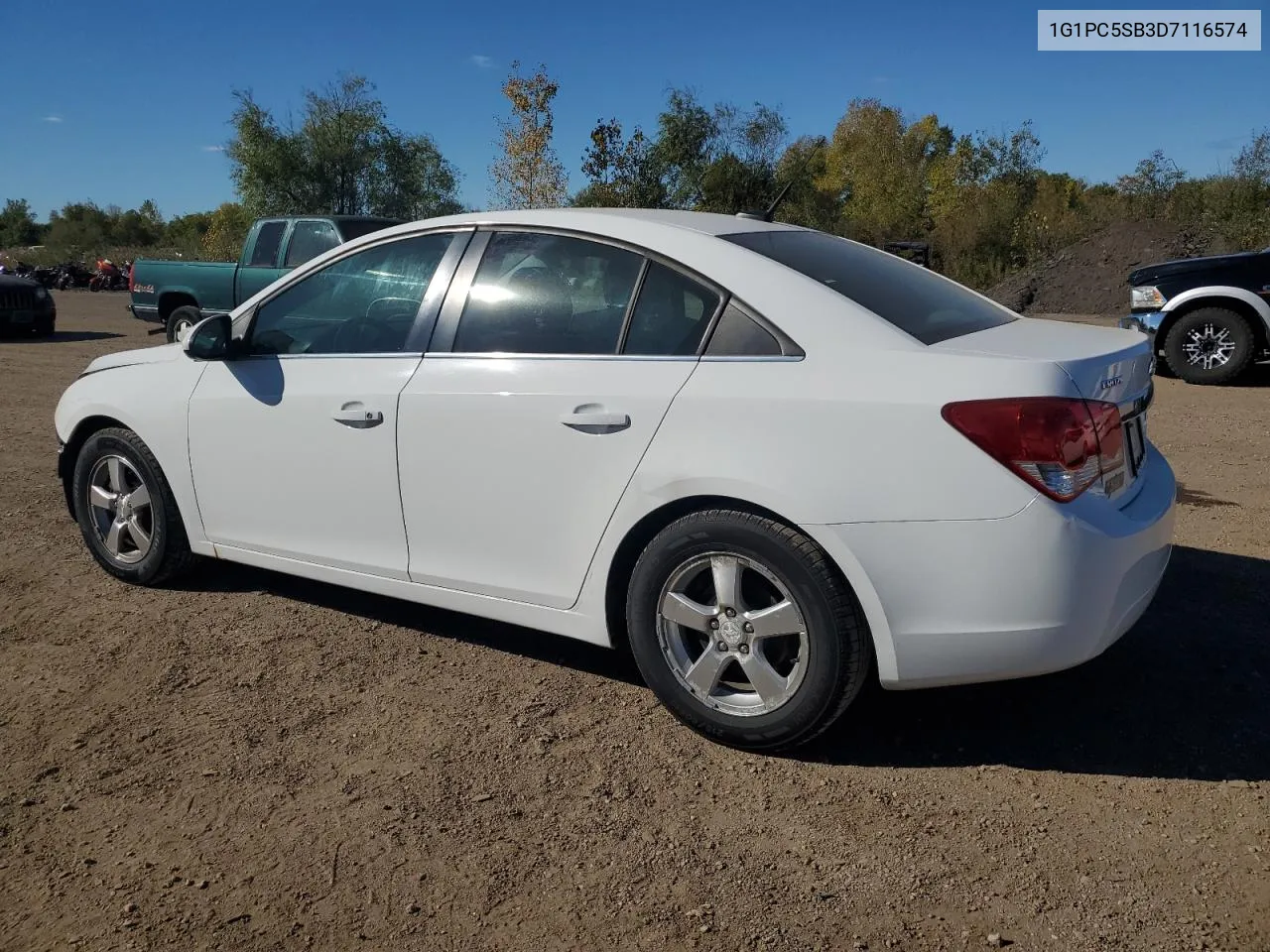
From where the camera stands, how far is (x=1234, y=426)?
8.84 m

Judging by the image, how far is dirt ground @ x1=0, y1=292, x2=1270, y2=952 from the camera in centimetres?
254

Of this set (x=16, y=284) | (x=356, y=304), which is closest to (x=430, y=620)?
(x=356, y=304)

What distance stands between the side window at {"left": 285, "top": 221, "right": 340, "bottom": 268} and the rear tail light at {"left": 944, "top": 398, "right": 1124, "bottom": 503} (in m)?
10.5

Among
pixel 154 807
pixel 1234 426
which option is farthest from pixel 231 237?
pixel 154 807

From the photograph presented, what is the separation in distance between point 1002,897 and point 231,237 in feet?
153

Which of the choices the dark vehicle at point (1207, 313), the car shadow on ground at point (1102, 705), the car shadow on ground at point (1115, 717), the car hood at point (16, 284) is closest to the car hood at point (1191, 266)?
the dark vehicle at point (1207, 313)

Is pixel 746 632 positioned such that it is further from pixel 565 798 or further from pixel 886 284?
pixel 886 284

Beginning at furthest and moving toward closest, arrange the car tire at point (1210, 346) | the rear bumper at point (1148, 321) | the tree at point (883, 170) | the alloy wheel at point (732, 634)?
the tree at point (883, 170)
the rear bumper at point (1148, 321)
the car tire at point (1210, 346)
the alloy wheel at point (732, 634)

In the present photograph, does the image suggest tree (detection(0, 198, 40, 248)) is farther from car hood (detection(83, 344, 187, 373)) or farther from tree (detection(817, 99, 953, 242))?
car hood (detection(83, 344, 187, 373))

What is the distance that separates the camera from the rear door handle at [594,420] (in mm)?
3361

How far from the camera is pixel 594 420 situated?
11.1 feet

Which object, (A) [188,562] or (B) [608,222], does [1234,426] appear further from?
(A) [188,562]

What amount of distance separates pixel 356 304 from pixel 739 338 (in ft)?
5.81

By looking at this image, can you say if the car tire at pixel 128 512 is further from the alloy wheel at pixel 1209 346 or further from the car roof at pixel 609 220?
the alloy wheel at pixel 1209 346
